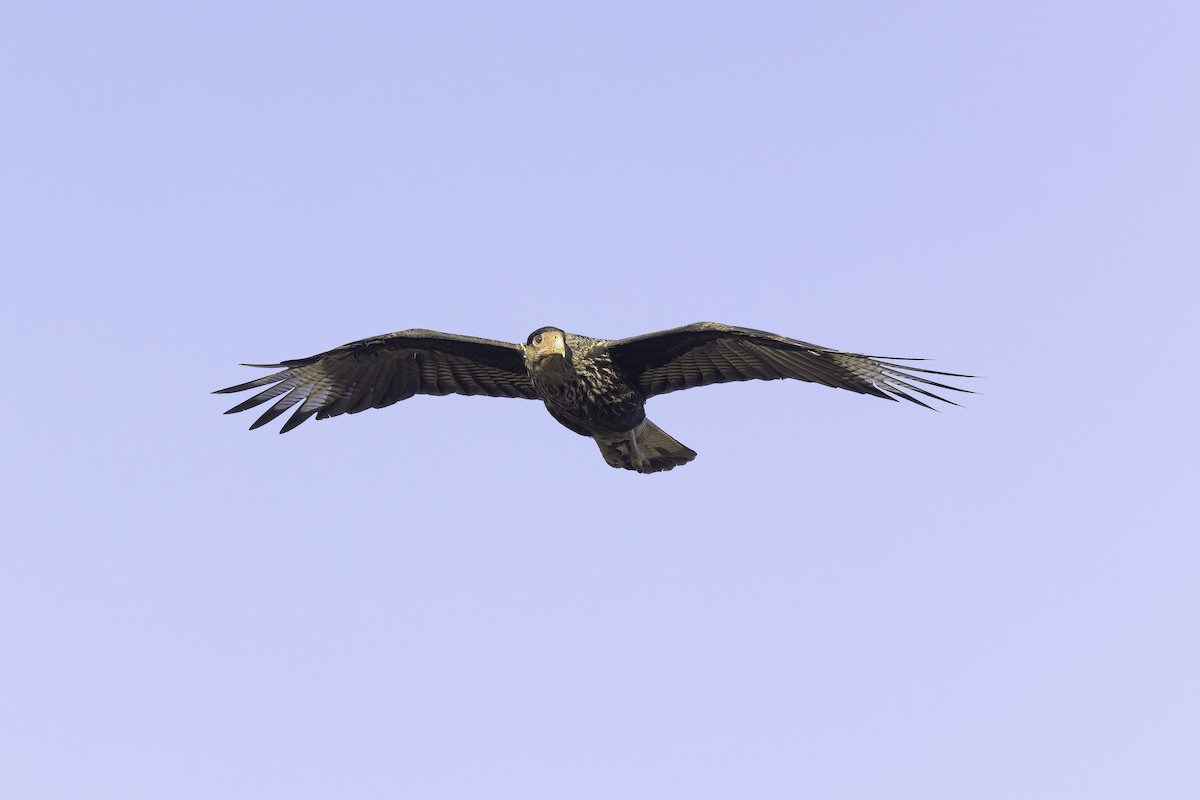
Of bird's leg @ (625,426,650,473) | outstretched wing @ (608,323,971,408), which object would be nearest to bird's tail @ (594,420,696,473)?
bird's leg @ (625,426,650,473)

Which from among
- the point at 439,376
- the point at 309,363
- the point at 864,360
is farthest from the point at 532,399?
the point at 864,360

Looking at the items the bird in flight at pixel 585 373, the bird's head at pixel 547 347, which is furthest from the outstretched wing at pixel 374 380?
the bird's head at pixel 547 347

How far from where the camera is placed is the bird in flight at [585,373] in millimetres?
10406

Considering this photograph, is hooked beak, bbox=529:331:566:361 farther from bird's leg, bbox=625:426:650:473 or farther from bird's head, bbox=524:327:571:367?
bird's leg, bbox=625:426:650:473

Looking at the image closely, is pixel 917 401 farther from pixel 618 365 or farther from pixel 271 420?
pixel 271 420

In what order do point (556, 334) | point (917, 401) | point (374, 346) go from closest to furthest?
1. point (917, 401)
2. point (556, 334)
3. point (374, 346)

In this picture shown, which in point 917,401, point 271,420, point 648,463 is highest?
point 271,420

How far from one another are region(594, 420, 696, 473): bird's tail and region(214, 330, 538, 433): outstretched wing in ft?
3.02

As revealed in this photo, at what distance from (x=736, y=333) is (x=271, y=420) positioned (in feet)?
13.4

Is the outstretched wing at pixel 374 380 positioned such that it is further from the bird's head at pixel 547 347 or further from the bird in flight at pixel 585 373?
the bird's head at pixel 547 347

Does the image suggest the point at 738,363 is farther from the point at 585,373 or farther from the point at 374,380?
the point at 374,380

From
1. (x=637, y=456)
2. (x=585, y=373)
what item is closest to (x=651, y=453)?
(x=637, y=456)

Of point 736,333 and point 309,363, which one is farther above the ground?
point 309,363

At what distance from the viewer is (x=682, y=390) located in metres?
11.2
